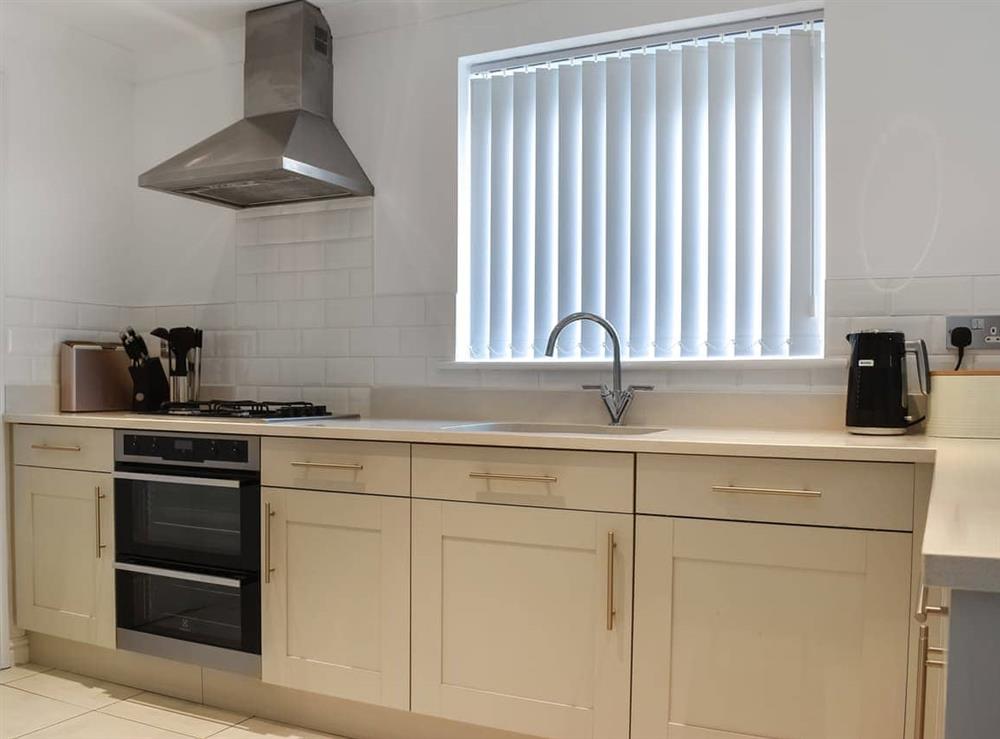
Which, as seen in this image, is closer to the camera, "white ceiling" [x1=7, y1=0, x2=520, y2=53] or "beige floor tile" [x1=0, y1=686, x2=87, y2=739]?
"beige floor tile" [x1=0, y1=686, x2=87, y2=739]

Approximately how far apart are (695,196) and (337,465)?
1.37 meters

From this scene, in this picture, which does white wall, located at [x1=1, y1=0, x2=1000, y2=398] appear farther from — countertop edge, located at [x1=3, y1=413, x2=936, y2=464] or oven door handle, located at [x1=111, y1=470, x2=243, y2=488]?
oven door handle, located at [x1=111, y1=470, x2=243, y2=488]

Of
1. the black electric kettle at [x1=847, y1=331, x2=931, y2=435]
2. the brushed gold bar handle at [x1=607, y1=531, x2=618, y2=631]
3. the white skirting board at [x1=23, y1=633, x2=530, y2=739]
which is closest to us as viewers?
the brushed gold bar handle at [x1=607, y1=531, x2=618, y2=631]

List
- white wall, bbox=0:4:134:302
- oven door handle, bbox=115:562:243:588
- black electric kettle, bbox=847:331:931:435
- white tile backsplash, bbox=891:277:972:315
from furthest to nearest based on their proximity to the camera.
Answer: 1. white wall, bbox=0:4:134:302
2. oven door handle, bbox=115:562:243:588
3. white tile backsplash, bbox=891:277:972:315
4. black electric kettle, bbox=847:331:931:435

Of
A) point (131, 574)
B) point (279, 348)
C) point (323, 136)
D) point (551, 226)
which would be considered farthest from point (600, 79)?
point (131, 574)

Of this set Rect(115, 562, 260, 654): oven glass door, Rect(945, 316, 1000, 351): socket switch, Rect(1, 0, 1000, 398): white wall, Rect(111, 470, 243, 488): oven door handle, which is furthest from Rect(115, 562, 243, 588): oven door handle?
Rect(945, 316, 1000, 351): socket switch

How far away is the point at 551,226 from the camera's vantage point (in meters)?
3.04

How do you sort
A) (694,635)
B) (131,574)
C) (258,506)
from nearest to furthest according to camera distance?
1. (694,635)
2. (258,506)
3. (131,574)

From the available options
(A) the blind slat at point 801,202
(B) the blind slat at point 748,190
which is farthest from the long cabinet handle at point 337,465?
(A) the blind slat at point 801,202

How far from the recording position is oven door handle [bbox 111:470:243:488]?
2688 mm

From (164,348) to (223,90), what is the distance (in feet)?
3.46

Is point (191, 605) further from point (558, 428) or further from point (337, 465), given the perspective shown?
point (558, 428)

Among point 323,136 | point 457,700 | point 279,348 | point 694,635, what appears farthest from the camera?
point 279,348

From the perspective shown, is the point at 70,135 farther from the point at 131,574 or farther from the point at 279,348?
the point at 131,574
